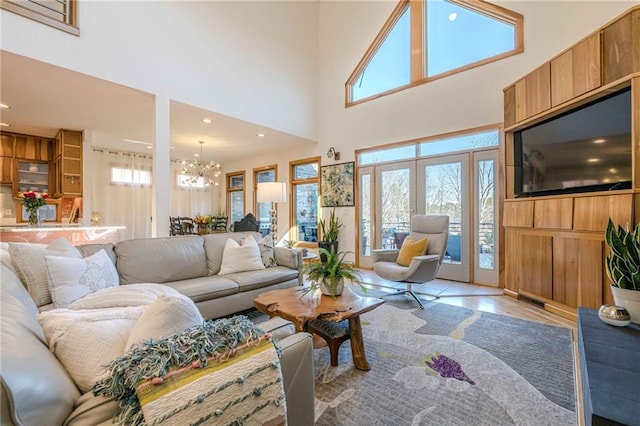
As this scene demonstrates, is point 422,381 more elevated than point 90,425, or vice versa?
point 90,425

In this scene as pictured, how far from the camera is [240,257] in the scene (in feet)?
10.6

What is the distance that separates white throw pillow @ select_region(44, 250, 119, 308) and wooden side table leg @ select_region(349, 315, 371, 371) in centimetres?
183

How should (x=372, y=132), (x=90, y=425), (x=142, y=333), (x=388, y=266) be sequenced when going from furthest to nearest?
1. (x=372, y=132)
2. (x=388, y=266)
3. (x=142, y=333)
4. (x=90, y=425)

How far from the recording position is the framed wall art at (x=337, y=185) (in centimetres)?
574

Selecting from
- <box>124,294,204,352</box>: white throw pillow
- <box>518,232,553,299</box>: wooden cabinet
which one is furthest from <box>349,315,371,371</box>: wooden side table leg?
<box>518,232,553,299</box>: wooden cabinet

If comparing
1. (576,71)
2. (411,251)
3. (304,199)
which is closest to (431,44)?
(576,71)

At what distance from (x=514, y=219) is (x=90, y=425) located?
4072mm

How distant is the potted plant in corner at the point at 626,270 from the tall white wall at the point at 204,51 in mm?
Answer: 4668

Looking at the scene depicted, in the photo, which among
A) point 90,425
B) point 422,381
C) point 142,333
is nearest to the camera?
point 90,425

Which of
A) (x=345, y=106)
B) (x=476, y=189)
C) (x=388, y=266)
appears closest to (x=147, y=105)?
(x=345, y=106)

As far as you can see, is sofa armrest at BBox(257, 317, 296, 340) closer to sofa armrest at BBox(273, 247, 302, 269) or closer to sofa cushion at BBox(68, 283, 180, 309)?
sofa cushion at BBox(68, 283, 180, 309)

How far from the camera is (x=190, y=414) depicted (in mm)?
730

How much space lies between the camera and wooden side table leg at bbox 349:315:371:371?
6.49 feet

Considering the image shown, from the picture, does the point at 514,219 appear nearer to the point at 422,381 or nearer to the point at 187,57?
the point at 422,381
